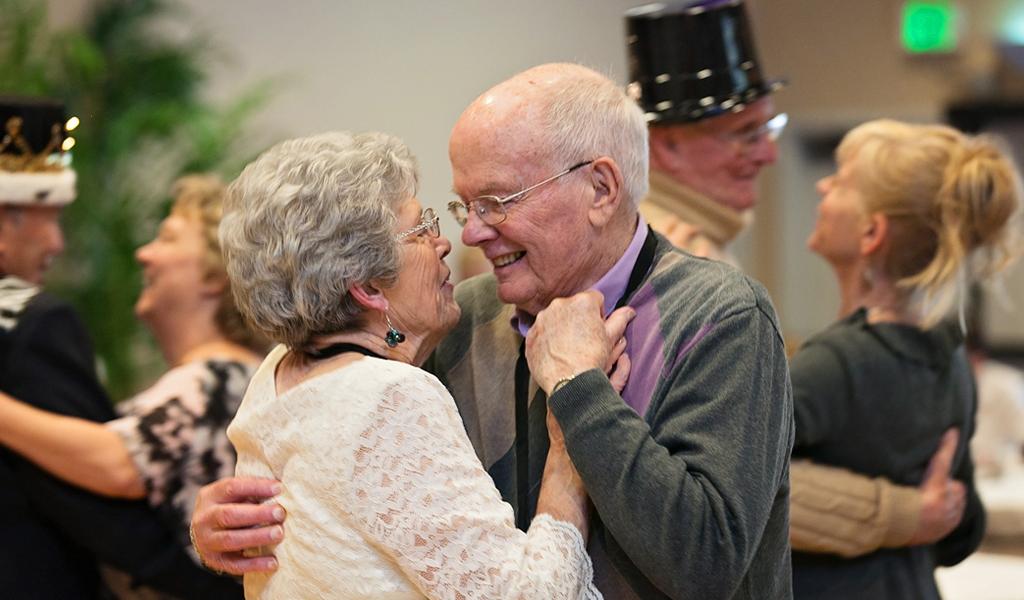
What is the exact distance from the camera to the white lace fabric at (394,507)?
1719 millimetres

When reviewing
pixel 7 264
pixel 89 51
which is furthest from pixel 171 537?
pixel 89 51

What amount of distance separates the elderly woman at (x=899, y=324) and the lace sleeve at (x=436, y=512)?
1.09 metres

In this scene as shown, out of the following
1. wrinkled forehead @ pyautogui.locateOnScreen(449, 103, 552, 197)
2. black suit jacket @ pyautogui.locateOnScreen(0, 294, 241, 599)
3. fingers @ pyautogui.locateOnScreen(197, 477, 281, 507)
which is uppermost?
wrinkled forehead @ pyautogui.locateOnScreen(449, 103, 552, 197)

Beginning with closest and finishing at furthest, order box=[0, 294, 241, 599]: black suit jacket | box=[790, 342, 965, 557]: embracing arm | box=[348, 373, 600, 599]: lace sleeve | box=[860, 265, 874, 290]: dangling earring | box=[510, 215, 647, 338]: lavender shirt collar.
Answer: box=[348, 373, 600, 599]: lace sleeve, box=[510, 215, 647, 338]: lavender shirt collar, box=[790, 342, 965, 557]: embracing arm, box=[0, 294, 241, 599]: black suit jacket, box=[860, 265, 874, 290]: dangling earring

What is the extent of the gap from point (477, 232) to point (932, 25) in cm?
721

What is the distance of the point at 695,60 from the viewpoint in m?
3.01

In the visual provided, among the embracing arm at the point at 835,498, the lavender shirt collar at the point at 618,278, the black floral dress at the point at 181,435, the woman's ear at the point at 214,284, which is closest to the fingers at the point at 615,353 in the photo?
the lavender shirt collar at the point at 618,278

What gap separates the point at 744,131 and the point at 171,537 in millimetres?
1714

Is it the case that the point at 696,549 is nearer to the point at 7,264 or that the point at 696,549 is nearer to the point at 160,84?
the point at 7,264

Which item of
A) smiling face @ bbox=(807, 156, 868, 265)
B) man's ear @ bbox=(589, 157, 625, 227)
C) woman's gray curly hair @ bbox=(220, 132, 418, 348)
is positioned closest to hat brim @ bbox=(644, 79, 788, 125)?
smiling face @ bbox=(807, 156, 868, 265)

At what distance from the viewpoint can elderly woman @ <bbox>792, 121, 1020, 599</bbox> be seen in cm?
270

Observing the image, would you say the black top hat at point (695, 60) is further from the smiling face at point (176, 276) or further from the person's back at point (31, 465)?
Result: the person's back at point (31, 465)

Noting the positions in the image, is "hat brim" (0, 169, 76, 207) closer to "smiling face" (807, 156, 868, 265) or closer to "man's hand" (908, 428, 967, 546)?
"smiling face" (807, 156, 868, 265)

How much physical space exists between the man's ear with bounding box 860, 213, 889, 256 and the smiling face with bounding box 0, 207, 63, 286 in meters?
1.98
